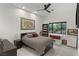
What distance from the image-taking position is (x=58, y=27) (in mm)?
1404

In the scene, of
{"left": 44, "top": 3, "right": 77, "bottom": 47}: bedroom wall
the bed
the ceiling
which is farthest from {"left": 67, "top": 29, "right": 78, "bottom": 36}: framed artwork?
the ceiling

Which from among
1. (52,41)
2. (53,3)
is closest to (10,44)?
(52,41)

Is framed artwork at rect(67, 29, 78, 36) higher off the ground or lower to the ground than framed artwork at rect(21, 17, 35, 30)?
lower

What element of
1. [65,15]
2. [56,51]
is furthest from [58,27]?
[56,51]

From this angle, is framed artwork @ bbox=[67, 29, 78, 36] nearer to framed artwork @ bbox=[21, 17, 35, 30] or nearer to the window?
the window

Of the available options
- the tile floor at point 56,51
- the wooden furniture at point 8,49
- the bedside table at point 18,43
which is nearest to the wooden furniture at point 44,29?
the tile floor at point 56,51

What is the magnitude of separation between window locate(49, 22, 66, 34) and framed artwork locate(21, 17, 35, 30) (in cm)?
36

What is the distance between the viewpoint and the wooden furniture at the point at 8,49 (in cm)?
127

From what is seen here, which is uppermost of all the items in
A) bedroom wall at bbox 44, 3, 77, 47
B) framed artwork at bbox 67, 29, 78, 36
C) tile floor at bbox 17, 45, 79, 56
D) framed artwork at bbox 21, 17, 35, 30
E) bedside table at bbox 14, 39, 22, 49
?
bedroom wall at bbox 44, 3, 77, 47

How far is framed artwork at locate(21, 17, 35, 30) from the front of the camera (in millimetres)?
1429

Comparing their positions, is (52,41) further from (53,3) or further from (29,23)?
(53,3)

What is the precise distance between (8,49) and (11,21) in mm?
510

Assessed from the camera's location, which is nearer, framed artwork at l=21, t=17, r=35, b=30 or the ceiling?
the ceiling

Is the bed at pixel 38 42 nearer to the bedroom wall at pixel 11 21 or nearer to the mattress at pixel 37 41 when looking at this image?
the mattress at pixel 37 41
